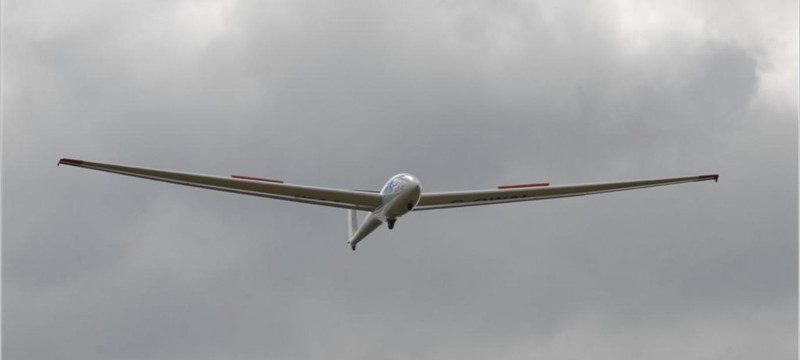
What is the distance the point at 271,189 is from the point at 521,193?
17.1 meters

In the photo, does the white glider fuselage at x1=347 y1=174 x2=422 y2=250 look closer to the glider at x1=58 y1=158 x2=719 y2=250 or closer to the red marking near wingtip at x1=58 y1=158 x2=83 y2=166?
the glider at x1=58 y1=158 x2=719 y2=250

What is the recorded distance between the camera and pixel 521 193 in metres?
73.1

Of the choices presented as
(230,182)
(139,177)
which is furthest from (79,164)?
(230,182)

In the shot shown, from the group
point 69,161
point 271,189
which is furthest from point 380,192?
point 69,161

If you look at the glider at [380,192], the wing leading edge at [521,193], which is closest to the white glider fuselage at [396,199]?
the glider at [380,192]

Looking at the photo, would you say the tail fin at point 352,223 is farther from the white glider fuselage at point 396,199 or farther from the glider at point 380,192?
the white glider fuselage at point 396,199

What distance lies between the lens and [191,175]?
2569 inches

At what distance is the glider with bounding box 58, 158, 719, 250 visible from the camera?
2566 inches

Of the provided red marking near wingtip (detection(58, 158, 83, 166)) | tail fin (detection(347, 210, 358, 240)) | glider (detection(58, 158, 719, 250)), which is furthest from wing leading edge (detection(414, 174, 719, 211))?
red marking near wingtip (detection(58, 158, 83, 166))

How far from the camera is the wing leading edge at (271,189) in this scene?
6494 cm

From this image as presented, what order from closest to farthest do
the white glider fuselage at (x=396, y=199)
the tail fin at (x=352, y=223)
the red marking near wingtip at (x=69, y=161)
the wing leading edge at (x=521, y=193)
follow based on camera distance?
the red marking near wingtip at (x=69, y=161), the white glider fuselage at (x=396, y=199), the wing leading edge at (x=521, y=193), the tail fin at (x=352, y=223)

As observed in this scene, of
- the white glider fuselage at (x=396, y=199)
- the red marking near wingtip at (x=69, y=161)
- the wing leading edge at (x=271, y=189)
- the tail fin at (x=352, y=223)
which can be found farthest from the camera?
the tail fin at (x=352, y=223)

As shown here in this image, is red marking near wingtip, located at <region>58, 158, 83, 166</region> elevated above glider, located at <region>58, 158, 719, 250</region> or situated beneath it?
situated beneath

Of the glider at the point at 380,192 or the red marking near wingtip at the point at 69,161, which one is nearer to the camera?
the red marking near wingtip at the point at 69,161
